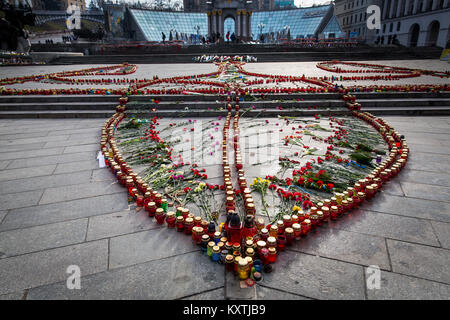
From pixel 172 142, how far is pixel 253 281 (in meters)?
3.50

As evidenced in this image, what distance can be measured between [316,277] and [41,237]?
2.60m

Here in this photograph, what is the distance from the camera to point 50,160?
4367mm

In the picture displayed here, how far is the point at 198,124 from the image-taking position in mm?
6246

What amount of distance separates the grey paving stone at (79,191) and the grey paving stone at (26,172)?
0.68 m

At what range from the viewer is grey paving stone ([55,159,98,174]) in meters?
3.99

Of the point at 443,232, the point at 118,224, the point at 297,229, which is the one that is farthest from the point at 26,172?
the point at 443,232

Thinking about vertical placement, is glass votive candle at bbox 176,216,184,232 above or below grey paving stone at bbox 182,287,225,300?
above

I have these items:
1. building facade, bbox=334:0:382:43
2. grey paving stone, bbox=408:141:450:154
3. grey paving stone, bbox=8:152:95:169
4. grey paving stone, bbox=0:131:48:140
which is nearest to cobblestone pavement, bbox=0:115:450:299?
grey paving stone, bbox=8:152:95:169

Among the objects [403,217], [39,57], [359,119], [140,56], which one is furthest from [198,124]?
[39,57]

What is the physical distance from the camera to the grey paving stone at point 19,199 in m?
3.09

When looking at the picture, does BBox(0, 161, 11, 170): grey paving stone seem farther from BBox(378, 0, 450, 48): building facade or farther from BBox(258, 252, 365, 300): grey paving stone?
BBox(378, 0, 450, 48): building facade

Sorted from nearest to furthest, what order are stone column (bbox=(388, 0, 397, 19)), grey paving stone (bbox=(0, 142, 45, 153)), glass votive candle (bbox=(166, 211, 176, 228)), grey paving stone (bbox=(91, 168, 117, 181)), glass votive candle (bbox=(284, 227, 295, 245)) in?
1. glass votive candle (bbox=(284, 227, 295, 245))
2. glass votive candle (bbox=(166, 211, 176, 228))
3. grey paving stone (bbox=(91, 168, 117, 181))
4. grey paving stone (bbox=(0, 142, 45, 153))
5. stone column (bbox=(388, 0, 397, 19))

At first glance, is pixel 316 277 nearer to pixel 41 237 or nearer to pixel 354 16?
pixel 41 237

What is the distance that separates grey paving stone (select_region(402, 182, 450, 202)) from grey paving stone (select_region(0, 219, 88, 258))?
12.7 feet
